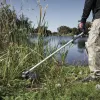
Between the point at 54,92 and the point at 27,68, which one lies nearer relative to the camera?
the point at 54,92

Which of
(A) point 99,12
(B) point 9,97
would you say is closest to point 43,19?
(A) point 99,12

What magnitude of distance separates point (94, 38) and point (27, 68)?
4.99 feet

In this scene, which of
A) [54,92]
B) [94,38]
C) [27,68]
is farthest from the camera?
[27,68]

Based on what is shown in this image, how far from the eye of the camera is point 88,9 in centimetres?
625

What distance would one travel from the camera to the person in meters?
6.07

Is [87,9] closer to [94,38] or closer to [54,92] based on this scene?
[94,38]

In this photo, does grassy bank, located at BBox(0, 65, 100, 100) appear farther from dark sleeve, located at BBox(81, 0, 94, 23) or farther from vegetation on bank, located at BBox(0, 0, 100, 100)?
dark sleeve, located at BBox(81, 0, 94, 23)

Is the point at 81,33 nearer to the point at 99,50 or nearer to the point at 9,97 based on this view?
the point at 99,50

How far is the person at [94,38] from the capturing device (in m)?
6.07

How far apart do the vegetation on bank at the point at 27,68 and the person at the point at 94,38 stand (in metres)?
0.40

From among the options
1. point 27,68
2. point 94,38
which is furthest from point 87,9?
point 27,68

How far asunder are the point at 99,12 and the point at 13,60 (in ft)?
6.31

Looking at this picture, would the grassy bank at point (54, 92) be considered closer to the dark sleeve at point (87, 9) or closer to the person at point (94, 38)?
the person at point (94, 38)

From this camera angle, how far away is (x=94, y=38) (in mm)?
6059
